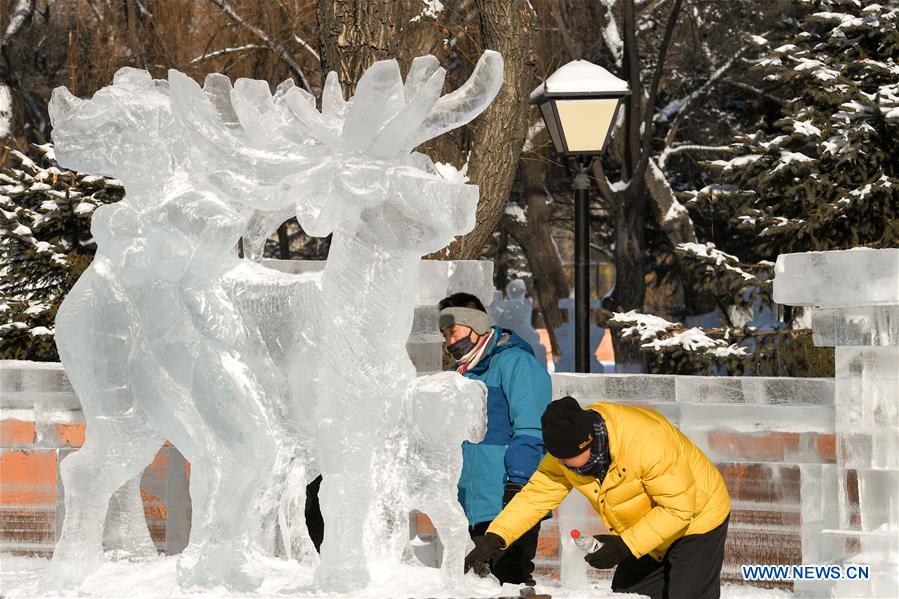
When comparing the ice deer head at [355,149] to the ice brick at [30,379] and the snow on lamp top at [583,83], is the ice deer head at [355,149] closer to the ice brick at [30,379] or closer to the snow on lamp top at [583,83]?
the ice brick at [30,379]

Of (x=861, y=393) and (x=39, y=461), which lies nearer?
(x=861, y=393)

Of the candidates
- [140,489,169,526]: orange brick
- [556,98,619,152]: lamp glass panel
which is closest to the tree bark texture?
[556,98,619,152]: lamp glass panel

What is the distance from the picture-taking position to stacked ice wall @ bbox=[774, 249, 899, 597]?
4.91 metres

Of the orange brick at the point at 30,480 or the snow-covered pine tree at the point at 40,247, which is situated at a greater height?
the snow-covered pine tree at the point at 40,247

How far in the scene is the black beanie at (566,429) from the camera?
12.3 ft

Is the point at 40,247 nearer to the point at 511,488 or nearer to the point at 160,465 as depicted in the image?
the point at 160,465

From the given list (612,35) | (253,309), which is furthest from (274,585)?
(612,35)

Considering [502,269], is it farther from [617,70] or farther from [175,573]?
[175,573]

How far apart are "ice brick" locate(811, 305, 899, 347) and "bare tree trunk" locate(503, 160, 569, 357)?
1102cm

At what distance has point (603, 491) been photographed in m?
4.00

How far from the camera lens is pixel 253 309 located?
4.05 metres

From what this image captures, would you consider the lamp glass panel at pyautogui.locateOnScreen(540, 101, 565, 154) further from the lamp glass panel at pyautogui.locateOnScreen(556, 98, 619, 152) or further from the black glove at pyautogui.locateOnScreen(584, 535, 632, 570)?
the black glove at pyautogui.locateOnScreen(584, 535, 632, 570)

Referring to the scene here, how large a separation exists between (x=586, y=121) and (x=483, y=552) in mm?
3916

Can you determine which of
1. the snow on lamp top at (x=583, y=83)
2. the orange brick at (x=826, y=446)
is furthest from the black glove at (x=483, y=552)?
the snow on lamp top at (x=583, y=83)
